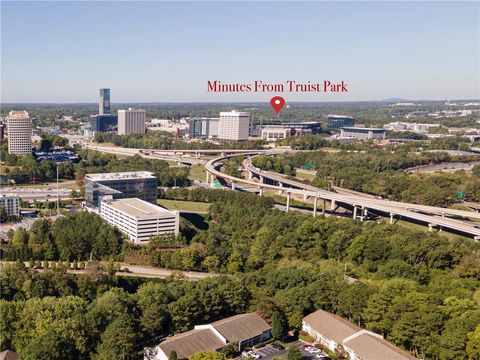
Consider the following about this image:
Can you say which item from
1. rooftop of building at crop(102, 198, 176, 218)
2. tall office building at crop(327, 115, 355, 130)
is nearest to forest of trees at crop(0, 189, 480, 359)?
rooftop of building at crop(102, 198, 176, 218)

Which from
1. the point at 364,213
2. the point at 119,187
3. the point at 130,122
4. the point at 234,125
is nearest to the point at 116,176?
the point at 119,187

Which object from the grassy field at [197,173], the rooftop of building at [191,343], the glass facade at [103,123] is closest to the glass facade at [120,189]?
the grassy field at [197,173]

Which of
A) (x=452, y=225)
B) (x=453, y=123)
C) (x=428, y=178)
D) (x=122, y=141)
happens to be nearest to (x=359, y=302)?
(x=452, y=225)

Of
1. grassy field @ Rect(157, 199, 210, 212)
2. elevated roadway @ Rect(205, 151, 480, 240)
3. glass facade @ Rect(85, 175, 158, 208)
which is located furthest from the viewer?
grassy field @ Rect(157, 199, 210, 212)

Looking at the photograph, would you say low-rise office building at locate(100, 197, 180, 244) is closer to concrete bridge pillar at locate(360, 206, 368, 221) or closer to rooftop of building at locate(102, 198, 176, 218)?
rooftop of building at locate(102, 198, 176, 218)

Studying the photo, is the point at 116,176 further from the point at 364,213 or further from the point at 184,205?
the point at 364,213

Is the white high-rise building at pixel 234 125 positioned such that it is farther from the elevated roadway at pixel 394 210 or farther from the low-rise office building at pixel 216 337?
the low-rise office building at pixel 216 337
